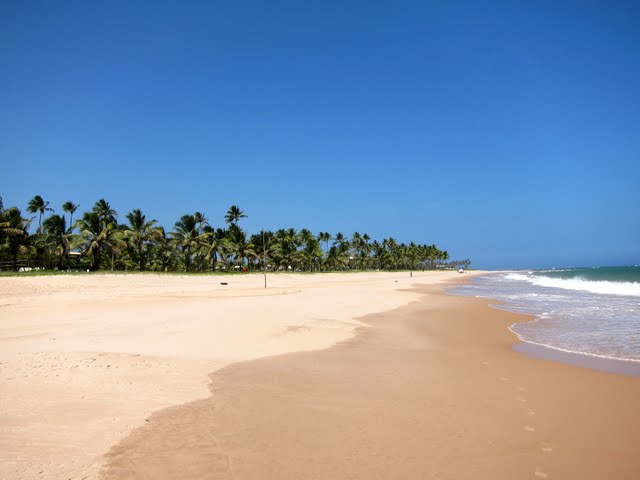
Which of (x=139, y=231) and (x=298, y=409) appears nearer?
(x=298, y=409)

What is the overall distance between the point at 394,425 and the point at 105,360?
635 cm

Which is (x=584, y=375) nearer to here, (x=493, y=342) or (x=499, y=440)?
(x=493, y=342)

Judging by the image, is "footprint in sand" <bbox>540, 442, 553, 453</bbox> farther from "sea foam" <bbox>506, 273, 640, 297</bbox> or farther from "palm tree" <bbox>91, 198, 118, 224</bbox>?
"palm tree" <bbox>91, 198, 118, 224</bbox>

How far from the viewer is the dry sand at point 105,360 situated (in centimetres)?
454

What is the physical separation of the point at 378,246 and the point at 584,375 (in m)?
130

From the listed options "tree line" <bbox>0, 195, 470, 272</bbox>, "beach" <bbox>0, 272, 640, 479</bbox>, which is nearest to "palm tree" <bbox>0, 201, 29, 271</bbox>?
"tree line" <bbox>0, 195, 470, 272</bbox>

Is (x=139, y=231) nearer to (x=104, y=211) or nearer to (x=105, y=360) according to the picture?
(x=104, y=211)

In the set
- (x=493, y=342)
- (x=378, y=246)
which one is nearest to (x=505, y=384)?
(x=493, y=342)

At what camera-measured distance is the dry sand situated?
454 centimetres

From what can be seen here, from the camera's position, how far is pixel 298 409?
6031 mm

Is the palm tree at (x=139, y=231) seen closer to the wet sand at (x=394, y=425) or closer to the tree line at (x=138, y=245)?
the tree line at (x=138, y=245)

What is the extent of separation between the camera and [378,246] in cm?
13775

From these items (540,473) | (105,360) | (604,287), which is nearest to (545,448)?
(540,473)

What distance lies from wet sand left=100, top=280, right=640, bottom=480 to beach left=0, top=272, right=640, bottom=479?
0.02m
